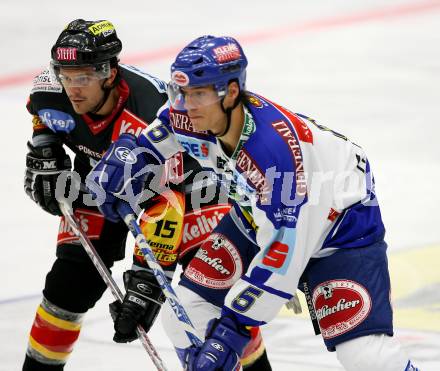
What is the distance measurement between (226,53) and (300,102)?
3.55 m

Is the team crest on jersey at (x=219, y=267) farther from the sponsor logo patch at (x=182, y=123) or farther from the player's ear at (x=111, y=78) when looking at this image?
the player's ear at (x=111, y=78)

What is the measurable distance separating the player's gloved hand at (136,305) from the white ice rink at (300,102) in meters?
0.68

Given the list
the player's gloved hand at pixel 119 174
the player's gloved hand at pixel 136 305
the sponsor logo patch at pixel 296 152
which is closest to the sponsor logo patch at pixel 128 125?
the player's gloved hand at pixel 119 174

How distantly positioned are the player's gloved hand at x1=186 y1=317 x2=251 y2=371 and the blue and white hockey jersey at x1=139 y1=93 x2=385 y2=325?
0.15 feet

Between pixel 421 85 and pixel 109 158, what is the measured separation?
146 inches

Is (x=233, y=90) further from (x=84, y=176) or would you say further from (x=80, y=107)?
(x=84, y=176)

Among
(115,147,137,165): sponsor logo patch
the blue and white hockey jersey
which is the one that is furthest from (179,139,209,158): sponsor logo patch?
(115,147,137,165): sponsor logo patch

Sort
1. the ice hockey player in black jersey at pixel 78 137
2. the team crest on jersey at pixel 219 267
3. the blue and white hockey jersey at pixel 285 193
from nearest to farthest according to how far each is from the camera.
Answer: the blue and white hockey jersey at pixel 285 193 → the team crest on jersey at pixel 219 267 → the ice hockey player in black jersey at pixel 78 137

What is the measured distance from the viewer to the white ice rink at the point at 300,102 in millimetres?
4320

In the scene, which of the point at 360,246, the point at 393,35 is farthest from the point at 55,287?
the point at 393,35

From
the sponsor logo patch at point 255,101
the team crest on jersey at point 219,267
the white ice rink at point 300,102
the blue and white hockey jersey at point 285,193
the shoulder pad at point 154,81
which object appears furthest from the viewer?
the white ice rink at point 300,102

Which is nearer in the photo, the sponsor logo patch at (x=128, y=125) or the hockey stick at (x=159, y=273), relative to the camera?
the hockey stick at (x=159, y=273)

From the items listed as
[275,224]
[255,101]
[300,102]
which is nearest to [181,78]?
[255,101]

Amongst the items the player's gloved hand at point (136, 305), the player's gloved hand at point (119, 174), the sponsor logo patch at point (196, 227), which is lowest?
the player's gloved hand at point (136, 305)
